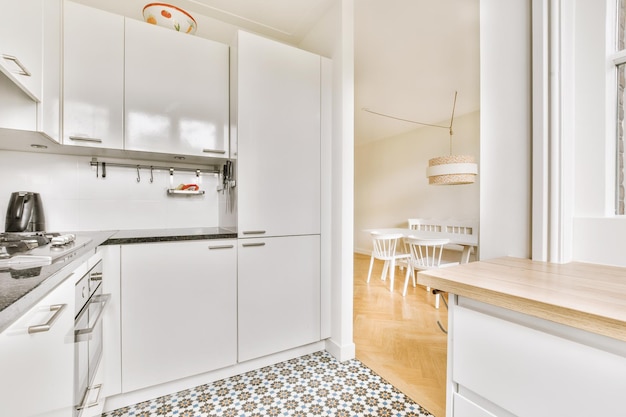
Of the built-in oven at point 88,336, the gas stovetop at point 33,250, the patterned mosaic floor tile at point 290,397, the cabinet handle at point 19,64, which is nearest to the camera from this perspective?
the gas stovetop at point 33,250

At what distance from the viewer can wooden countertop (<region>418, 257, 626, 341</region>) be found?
479 mm

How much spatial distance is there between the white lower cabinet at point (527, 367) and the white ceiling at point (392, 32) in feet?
7.44

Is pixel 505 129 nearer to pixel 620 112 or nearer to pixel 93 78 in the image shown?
pixel 620 112

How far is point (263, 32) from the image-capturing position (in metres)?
2.42

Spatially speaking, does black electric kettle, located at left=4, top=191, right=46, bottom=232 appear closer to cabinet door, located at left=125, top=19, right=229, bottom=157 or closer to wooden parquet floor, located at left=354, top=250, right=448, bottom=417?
cabinet door, located at left=125, top=19, right=229, bottom=157

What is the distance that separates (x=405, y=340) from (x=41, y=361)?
88.7 inches

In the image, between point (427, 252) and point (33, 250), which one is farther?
point (427, 252)

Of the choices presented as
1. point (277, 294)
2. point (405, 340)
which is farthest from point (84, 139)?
point (405, 340)

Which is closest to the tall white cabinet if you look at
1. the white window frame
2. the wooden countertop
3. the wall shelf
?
the wall shelf

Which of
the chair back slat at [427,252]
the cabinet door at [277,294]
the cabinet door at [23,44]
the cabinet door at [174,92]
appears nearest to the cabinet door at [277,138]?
the cabinet door at [277,294]

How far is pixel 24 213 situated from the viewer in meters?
1.55

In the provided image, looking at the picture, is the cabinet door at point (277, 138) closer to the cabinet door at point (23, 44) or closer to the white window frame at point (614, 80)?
the cabinet door at point (23, 44)

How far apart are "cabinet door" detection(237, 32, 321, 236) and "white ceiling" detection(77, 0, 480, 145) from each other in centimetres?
52

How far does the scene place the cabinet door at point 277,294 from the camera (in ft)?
5.79
